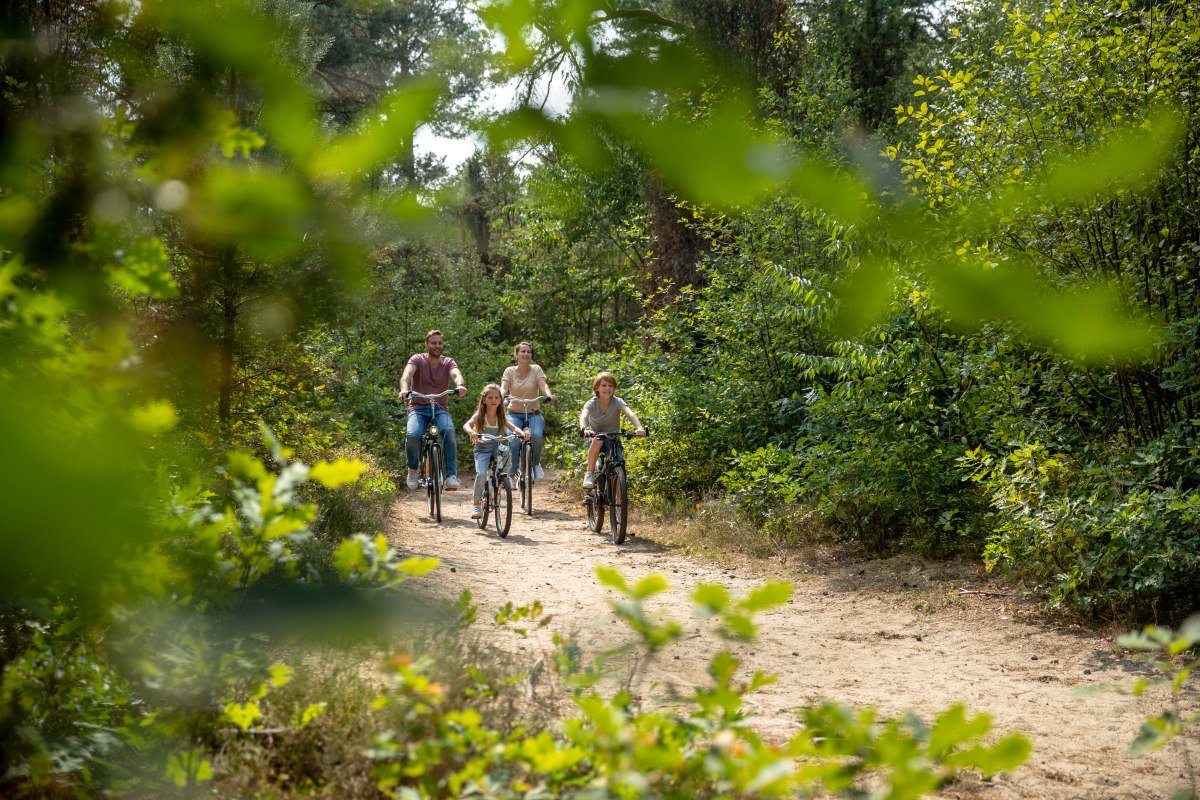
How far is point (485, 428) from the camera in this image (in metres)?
9.84

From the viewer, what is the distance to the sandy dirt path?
336 centimetres

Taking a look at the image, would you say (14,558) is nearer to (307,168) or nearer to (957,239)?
(307,168)

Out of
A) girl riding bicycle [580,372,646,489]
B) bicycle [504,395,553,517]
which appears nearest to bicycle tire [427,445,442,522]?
bicycle [504,395,553,517]

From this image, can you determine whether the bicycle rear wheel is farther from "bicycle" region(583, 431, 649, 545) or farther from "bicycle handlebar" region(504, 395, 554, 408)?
"bicycle" region(583, 431, 649, 545)

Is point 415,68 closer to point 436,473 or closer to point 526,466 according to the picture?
point 436,473

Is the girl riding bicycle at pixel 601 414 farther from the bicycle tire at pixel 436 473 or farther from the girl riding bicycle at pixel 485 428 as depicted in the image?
the bicycle tire at pixel 436 473

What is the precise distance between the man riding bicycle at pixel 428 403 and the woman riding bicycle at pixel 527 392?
2.71 feet

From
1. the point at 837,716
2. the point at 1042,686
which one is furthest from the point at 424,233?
the point at 1042,686

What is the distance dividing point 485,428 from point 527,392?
4.02 ft

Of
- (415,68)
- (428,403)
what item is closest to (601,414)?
(428,403)

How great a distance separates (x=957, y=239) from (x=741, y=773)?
2.65 ft

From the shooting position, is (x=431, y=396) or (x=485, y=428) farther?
(x=431, y=396)

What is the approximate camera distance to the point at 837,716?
4.90 feet

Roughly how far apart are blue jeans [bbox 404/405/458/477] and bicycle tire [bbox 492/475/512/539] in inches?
37.2
